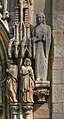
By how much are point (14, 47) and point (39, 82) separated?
0.79 m

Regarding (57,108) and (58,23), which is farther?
(58,23)

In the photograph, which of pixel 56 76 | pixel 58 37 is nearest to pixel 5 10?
pixel 58 37

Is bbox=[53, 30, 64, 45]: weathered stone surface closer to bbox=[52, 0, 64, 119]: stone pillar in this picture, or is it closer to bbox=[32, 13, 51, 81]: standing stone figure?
bbox=[52, 0, 64, 119]: stone pillar

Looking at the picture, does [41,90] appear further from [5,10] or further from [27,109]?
[5,10]

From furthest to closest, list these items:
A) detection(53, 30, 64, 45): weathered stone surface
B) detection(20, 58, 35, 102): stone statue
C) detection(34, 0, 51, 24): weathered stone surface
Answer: detection(34, 0, 51, 24): weathered stone surface < detection(53, 30, 64, 45): weathered stone surface < detection(20, 58, 35, 102): stone statue

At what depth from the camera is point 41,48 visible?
938cm

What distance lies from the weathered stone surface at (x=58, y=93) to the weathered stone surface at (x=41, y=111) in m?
0.22

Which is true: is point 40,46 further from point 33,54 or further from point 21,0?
point 21,0

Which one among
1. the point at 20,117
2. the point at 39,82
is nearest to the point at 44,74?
the point at 39,82

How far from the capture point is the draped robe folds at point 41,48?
30.6ft

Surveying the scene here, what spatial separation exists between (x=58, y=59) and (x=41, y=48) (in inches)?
14.3

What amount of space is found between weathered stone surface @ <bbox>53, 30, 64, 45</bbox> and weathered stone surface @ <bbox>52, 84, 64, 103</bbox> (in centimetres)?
78

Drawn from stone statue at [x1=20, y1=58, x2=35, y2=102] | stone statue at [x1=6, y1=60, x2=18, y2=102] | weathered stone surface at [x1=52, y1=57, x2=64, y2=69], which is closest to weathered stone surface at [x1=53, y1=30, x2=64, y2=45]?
weathered stone surface at [x1=52, y1=57, x2=64, y2=69]

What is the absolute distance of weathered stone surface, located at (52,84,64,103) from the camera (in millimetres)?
9320
